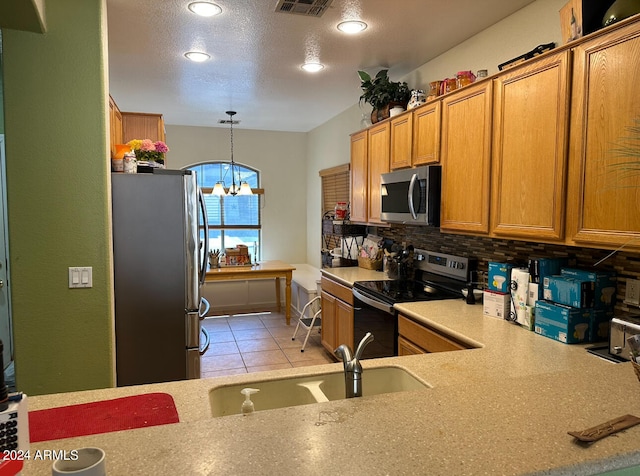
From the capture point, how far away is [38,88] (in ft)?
6.97

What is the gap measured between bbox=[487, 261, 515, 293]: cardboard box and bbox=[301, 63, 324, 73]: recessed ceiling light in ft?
6.95

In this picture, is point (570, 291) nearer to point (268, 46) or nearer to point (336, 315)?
point (336, 315)

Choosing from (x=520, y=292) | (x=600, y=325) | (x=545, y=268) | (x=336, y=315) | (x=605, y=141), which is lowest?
(x=336, y=315)

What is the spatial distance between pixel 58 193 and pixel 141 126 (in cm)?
172

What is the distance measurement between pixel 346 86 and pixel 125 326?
9.45 feet

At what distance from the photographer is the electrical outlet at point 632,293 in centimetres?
187

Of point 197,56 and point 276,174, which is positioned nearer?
point 197,56

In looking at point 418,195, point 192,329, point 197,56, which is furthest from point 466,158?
point 197,56

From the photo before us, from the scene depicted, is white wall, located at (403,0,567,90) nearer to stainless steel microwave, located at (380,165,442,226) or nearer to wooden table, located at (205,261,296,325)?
stainless steel microwave, located at (380,165,442,226)

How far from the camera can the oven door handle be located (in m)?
2.76

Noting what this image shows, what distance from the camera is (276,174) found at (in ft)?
21.4

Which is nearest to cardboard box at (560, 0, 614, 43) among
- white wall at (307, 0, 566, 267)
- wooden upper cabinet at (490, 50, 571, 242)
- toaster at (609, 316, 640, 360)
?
wooden upper cabinet at (490, 50, 571, 242)

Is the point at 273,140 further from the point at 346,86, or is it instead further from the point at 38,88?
the point at 38,88

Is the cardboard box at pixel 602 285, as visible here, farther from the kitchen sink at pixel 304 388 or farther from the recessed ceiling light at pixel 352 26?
the recessed ceiling light at pixel 352 26
